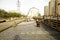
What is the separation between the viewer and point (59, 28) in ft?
47.7

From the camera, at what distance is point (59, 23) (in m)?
15.0

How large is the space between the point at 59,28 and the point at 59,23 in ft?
2.23
